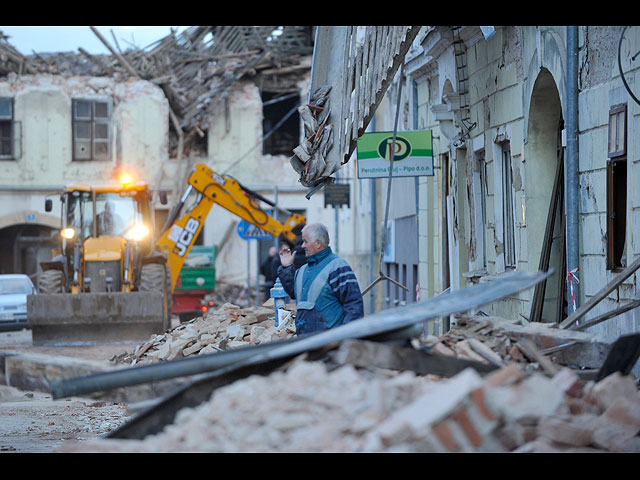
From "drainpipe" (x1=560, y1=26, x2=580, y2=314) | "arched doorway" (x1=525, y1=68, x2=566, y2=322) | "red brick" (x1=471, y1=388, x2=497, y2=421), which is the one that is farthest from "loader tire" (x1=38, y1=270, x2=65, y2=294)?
"red brick" (x1=471, y1=388, x2=497, y2=421)

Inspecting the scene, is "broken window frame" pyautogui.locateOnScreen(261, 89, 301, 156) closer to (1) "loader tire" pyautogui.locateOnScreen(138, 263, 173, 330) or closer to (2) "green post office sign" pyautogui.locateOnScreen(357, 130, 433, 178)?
(1) "loader tire" pyautogui.locateOnScreen(138, 263, 173, 330)

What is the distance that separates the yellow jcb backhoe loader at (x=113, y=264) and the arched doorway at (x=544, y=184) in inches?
429

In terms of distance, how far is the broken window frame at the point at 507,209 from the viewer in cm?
1359

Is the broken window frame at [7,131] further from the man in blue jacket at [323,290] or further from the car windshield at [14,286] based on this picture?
the man in blue jacket at [323,290]

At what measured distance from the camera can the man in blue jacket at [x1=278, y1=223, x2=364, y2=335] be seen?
29.3ft

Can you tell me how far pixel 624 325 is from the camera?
352 inches

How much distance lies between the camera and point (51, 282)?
76.1ft

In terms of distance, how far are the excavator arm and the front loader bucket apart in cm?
317

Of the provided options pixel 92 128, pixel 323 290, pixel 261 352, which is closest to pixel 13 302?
pixel 92 128

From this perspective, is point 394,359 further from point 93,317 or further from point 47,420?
point 93,317

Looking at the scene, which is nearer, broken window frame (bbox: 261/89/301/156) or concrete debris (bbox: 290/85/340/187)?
concrete debris (bbox: 290/85/340/187)

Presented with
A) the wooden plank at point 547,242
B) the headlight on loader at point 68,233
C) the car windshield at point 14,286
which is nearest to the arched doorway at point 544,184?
the wooden plank at point 547,242
